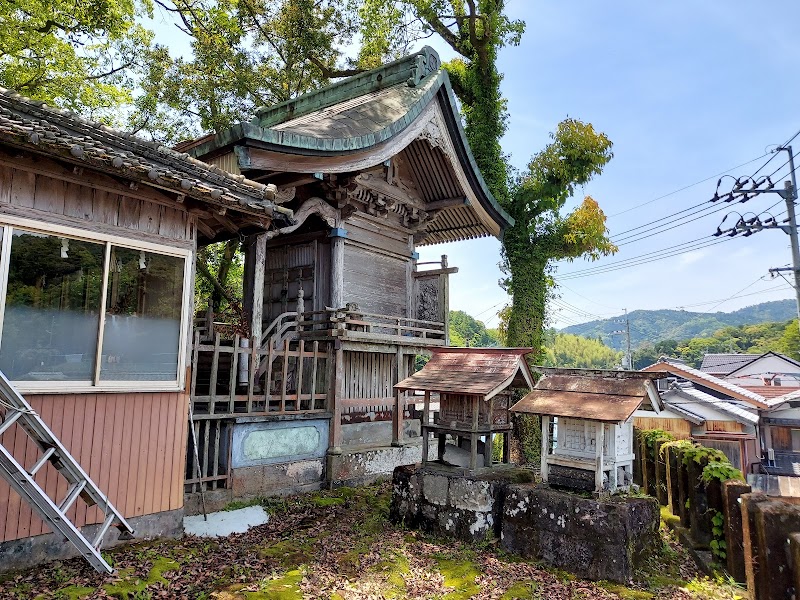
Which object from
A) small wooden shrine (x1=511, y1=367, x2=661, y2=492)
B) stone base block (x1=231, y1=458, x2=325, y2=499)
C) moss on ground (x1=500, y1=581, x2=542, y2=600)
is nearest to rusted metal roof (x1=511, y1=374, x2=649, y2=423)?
small wooden shrine (x1=511, y1=367, x2=661, y2=492)

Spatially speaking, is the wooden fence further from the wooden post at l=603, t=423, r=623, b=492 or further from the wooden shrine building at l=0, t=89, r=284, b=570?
the wooden shrine building at l=0, t=89, r=284, b=570

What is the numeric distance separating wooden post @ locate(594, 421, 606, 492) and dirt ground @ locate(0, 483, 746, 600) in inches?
44.5

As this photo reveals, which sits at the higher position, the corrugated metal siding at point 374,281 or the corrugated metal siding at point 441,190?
the corrugated metal siding at point 441,190

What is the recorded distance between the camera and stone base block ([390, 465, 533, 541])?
7449 millimetres

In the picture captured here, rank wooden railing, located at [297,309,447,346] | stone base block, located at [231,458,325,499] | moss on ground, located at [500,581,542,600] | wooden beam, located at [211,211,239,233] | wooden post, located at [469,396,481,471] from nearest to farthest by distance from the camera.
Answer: moss on ground, located at [500,581,542,600] → wooden beam, located at [211,211,239,233] → wooden post, located at [469,396,481,471] → stone base block, located at [231,458,325,499] → wooden railing, located at [297,309,447,346]

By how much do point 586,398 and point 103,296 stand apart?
6.65 meters

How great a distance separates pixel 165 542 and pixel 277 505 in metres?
2.39

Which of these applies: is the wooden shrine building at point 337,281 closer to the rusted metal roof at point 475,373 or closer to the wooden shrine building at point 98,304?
the wooden shrine building at point 98,304

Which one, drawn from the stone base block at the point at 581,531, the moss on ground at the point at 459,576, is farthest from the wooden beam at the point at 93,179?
the stone base block at the point at 581,531

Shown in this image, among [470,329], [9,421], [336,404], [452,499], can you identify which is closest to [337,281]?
[336,404]

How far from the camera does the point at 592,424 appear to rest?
6914mm

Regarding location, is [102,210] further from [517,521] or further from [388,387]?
[388,387]

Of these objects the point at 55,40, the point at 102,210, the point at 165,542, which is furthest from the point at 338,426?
the point at 55,40

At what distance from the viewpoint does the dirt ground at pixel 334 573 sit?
17.6 feet
